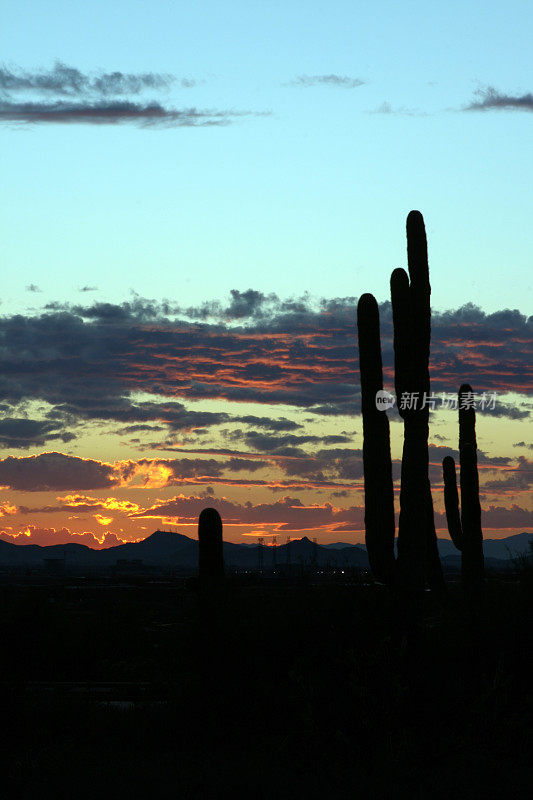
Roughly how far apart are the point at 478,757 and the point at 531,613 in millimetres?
3646

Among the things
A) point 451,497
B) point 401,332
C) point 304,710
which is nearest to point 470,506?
point 451,497

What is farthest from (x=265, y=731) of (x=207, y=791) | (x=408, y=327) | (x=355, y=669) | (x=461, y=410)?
(x=461, y=410)

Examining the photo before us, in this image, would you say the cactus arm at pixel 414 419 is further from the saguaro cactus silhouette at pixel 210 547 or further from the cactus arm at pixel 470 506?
the cactus arm at pixel 470 506

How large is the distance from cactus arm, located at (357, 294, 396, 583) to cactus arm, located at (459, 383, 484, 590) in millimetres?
7916

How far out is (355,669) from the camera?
13875 millimetres

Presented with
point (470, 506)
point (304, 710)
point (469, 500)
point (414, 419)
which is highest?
point (414, 419)

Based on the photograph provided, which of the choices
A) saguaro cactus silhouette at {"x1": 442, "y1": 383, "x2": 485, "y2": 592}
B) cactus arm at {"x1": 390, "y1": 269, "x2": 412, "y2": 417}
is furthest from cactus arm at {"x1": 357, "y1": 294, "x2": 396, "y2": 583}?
saguaro cactus silhouette at {"x1": 442, "y1": 383, "x2": 485, "y2": 592}

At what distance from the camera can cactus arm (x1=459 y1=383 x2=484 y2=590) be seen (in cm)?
2342

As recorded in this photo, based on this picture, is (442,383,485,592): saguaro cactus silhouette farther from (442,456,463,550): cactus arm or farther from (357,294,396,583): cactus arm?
(357,294,396,583): cactus arm

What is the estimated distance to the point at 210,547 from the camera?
1833 cm

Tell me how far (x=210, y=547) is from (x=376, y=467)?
3.87m

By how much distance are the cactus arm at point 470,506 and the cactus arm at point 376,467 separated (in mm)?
7916

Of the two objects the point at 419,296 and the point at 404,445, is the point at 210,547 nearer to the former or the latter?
the point at 404,445

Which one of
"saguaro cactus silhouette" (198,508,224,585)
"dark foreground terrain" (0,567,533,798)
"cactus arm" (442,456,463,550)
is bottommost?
"dark foreground terrain" (0,567,533,798)
